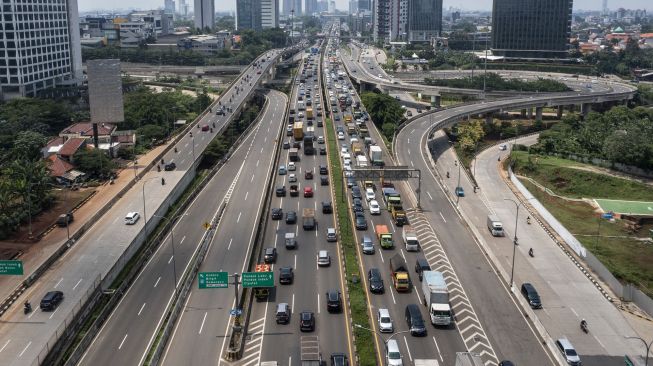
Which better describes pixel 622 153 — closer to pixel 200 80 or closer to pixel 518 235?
pixel 518 235

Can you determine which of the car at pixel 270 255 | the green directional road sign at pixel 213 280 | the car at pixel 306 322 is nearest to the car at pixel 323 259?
the car at pixel 270 255

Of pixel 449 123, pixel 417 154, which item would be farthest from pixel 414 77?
pixel 417 154

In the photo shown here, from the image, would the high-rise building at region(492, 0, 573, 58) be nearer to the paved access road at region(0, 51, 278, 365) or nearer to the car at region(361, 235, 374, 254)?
the paved access road at region(0, 51, 278, 365)

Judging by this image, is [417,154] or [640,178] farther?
[417,154]

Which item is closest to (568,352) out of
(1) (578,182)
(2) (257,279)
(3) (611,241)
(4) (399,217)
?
(2) (257,279)

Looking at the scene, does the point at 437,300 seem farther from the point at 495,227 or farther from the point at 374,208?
the point at 374,208

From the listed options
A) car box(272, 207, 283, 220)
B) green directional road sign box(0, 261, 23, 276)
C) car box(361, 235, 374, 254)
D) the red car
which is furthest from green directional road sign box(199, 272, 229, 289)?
the red car

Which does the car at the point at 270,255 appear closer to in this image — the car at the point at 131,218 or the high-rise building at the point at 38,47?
the car at the point at 131,218
